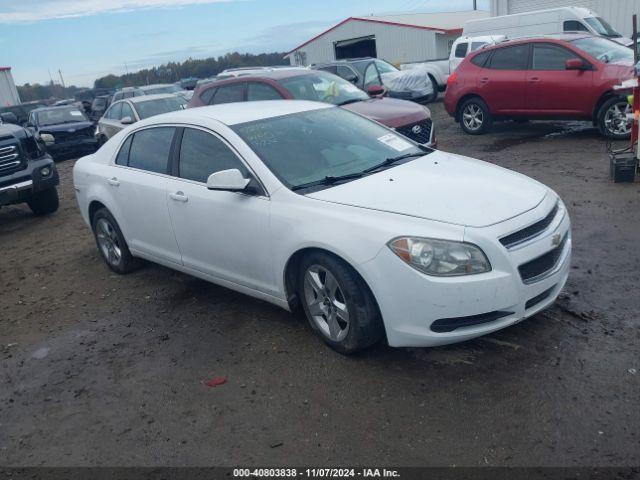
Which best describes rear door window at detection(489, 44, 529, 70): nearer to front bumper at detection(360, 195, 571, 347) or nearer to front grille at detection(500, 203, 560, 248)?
front grille at detection(500, 203, 560, 248)

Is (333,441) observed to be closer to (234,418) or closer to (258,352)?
(234,418)

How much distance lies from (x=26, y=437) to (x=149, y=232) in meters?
2.17

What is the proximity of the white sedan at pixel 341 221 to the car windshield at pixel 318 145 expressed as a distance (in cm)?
1

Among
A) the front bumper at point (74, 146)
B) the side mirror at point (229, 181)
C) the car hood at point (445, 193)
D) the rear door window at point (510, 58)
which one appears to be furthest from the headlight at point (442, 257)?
the front bumper at point (74, 146)

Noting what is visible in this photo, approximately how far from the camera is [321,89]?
9.36 metres

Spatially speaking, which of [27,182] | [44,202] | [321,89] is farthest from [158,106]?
[321,89]

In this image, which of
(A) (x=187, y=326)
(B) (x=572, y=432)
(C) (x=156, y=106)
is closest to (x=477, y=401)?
(B) (x=572, y=432)

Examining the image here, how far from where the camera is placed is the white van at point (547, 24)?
17.8m

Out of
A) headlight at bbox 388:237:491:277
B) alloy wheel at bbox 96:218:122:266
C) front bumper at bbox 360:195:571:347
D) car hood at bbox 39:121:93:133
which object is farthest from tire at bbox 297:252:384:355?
car hood at bbox 39:121:93:133

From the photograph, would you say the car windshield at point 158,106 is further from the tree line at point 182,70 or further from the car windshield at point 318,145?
the tree line at point 182,70

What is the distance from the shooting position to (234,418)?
11.4 feet

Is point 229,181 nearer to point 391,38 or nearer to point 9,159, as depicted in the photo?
point 9,159

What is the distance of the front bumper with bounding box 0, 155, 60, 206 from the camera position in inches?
330

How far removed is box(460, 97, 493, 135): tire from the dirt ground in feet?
20.9
